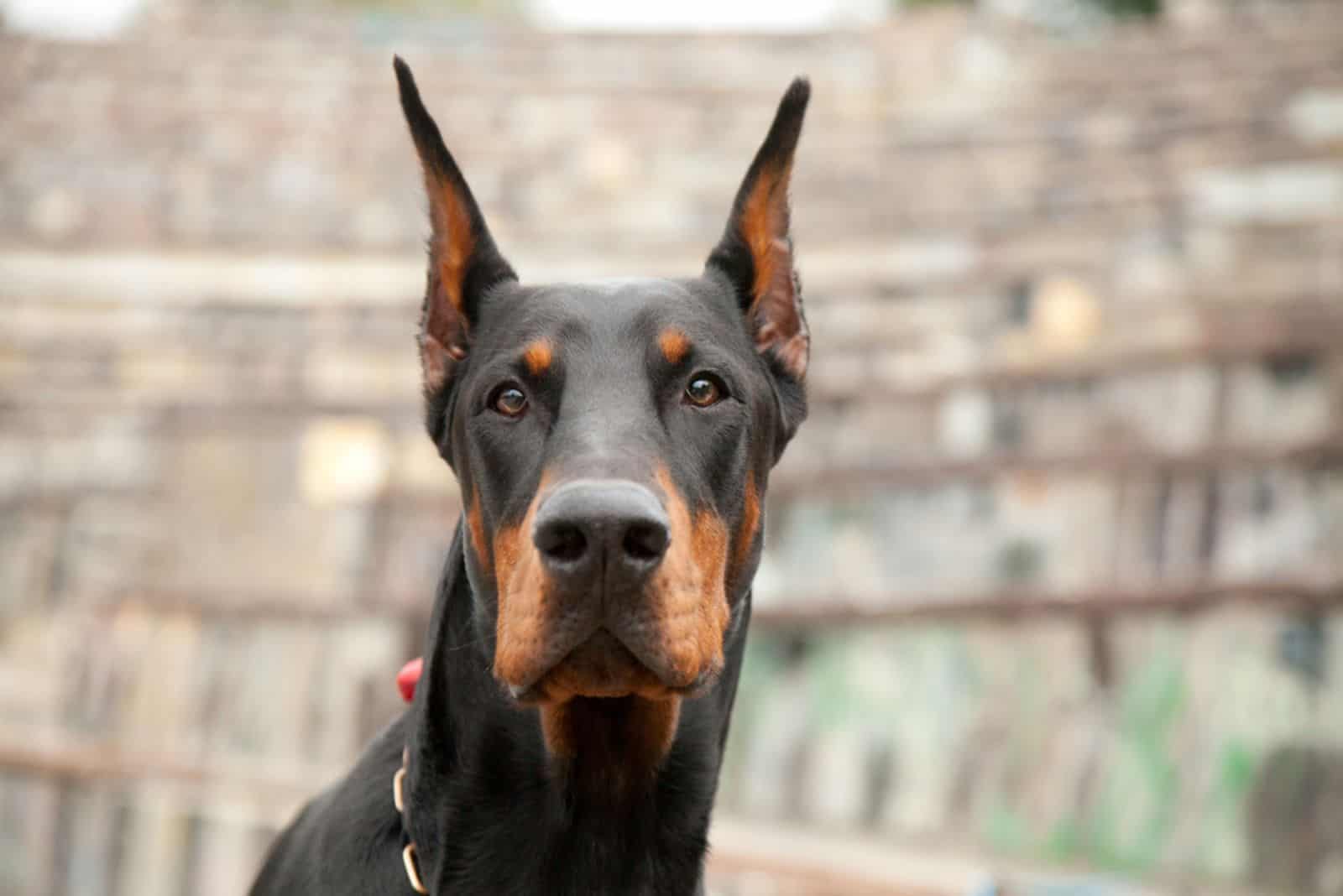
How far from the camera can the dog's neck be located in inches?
144

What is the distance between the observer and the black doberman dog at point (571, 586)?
3.45 m

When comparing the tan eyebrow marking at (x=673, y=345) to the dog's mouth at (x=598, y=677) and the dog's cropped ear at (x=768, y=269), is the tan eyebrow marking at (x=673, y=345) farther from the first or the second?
the dog's mouth at (x=598, y=677)

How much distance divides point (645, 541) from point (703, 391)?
54 centimetres

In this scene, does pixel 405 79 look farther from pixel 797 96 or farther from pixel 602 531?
pixel 602 531

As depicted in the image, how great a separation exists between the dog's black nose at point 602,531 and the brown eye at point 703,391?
17.9 inches

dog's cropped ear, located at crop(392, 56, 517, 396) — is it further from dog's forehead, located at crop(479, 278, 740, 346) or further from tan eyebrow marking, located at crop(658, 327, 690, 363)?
tan eyebrow marking, located at crop(658, 327, 690, 363)

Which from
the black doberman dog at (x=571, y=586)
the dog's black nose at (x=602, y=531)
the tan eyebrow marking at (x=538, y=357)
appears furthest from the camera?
the tan eyebrow marking at (x=538, y=357)

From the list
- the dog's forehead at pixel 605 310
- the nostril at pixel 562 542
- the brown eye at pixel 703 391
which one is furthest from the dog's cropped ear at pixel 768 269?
the nostril at pixel 562 542

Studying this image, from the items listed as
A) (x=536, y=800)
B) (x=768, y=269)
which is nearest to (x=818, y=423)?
(x=768, y=269)

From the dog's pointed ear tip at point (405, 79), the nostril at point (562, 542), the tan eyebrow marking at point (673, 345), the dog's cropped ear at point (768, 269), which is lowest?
the nostril at point (562, 542)

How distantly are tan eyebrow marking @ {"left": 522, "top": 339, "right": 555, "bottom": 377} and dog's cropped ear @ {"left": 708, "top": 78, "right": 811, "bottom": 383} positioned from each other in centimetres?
56

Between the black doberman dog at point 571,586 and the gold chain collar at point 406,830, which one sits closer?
the black doberman dog at point 571,586

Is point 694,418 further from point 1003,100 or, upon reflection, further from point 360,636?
point 1003,100

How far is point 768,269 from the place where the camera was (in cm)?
421
